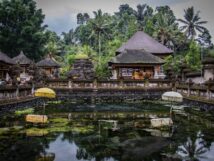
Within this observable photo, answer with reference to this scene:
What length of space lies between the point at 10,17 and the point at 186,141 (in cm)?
6670

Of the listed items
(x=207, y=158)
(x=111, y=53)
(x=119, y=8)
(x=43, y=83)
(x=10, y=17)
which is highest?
(x=119, y=8)

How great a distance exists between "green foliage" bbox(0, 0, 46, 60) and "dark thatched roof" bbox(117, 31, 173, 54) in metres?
26.8

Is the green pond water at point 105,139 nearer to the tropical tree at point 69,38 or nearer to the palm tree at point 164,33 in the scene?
the palm tree at point 164,33

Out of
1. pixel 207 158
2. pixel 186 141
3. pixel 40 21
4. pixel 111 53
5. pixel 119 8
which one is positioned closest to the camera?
pixel 207 158

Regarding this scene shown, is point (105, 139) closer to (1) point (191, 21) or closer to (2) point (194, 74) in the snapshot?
(2) point (194, 74)

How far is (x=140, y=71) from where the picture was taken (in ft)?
153

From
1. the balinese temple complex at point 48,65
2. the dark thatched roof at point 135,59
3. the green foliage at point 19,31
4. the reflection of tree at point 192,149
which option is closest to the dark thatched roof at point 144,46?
the dark thatched roof at point 135,59

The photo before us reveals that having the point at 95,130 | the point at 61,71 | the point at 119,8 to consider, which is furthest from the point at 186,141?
the point at 119,8

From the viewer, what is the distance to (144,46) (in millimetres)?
56406

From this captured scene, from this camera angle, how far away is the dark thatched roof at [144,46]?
182 feet

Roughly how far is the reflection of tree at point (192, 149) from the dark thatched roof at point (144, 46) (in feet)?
134

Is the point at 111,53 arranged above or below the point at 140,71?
above

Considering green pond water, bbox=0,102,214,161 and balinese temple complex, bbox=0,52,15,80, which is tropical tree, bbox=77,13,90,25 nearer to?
balinese temple complex, bbox=0,52,15,80

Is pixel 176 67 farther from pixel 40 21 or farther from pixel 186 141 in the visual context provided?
pixel 40 21
